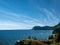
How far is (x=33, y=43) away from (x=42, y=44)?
2.04 m

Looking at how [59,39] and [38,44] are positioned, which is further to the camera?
[59,39]

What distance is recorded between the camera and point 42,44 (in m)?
37.6

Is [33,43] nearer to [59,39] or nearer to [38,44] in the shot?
[38,44]

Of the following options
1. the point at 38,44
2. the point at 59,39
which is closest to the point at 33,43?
the point at 38,44

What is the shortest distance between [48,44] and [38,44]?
10.2 feet

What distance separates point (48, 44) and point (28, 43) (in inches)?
197

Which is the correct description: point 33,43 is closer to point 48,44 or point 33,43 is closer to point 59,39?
point 48,44

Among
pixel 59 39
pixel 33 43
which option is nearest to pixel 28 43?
pixel 33 43

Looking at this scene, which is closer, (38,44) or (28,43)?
(38,44)

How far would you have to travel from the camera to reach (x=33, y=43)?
37719 millimetres

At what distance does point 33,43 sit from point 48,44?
3.50 m

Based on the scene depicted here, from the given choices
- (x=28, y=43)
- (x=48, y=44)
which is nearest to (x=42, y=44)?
(x=48, y=44)

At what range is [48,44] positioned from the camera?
125 ft

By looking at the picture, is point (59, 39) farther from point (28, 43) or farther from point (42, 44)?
point (28, 43)
